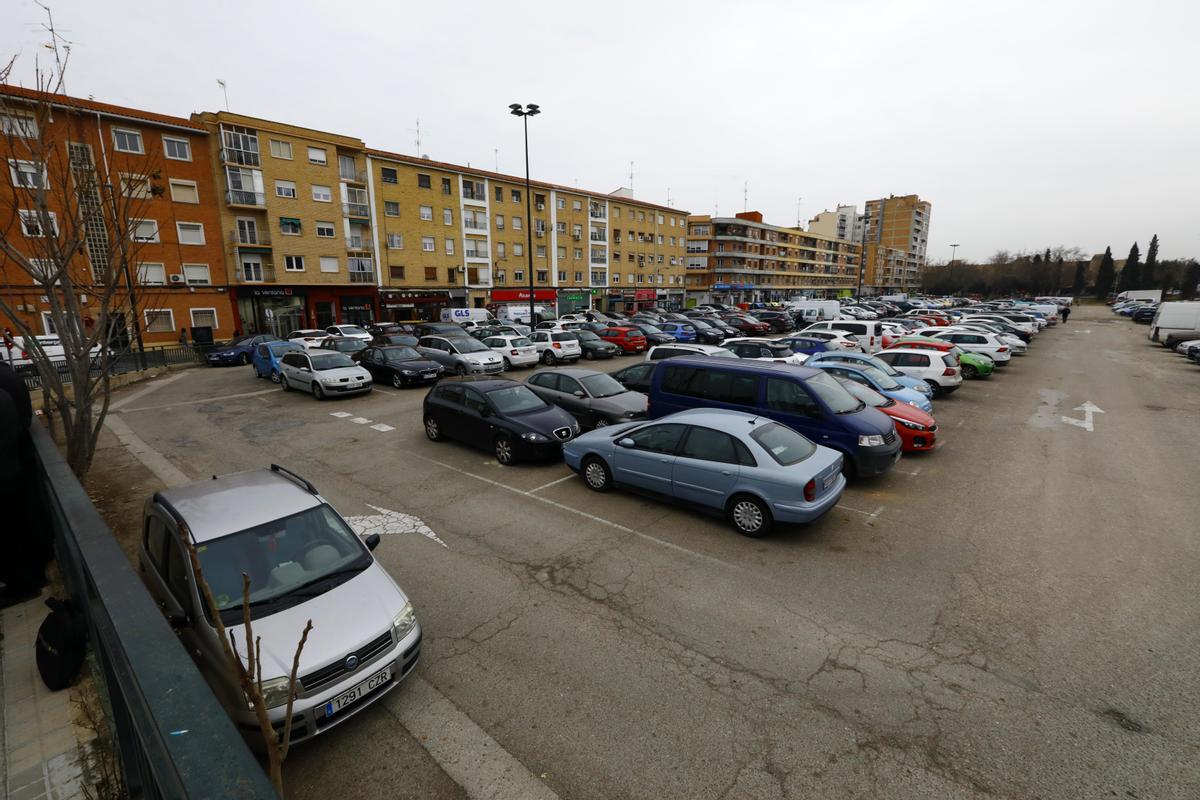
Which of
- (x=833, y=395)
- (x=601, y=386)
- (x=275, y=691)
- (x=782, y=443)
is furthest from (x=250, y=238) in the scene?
(x=275, y=691)

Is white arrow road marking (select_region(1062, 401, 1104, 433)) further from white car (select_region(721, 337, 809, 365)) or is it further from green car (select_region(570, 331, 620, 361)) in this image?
green car (select_region(570, 331, 620, 361))

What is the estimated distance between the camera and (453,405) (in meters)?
11.5

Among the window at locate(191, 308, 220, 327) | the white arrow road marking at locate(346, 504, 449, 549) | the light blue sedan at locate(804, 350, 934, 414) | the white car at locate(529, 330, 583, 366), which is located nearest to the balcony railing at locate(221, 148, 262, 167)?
the window at locate(191, 308, 220, 327)

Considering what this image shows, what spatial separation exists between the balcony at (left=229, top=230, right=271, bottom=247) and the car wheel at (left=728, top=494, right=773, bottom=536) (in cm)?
3783

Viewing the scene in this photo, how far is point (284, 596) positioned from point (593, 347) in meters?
21.3

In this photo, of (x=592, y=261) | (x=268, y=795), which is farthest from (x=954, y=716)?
(x=592, y=261)

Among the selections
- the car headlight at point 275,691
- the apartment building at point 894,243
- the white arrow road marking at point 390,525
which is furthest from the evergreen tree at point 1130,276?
the car headlight at point 275,691

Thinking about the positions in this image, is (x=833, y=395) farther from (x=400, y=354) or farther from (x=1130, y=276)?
(x=1130, y=276)

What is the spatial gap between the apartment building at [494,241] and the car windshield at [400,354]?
13.7 m

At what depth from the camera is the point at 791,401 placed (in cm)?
948

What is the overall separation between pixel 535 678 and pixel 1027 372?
2452 cm

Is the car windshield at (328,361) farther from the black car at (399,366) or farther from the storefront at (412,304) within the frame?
the storefront at (412,304)

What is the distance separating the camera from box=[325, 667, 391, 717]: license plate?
12.8ft

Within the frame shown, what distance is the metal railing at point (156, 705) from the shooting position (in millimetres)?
1531
